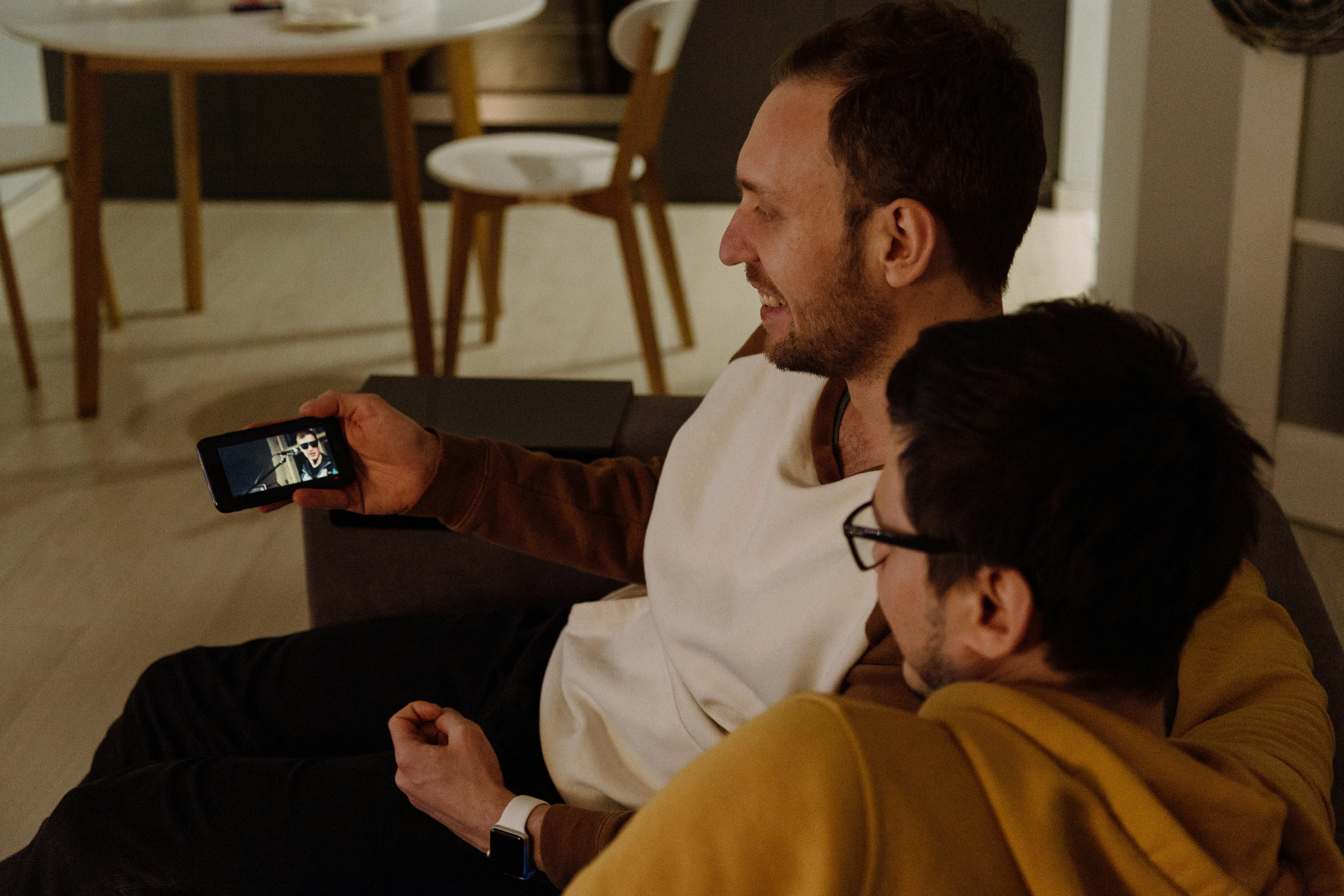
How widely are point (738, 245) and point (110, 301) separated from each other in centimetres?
254

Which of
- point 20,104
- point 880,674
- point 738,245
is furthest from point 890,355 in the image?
point 20,104

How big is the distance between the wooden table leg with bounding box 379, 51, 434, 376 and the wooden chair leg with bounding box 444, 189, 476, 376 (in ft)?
0.13

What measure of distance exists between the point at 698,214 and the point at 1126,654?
3.49 m

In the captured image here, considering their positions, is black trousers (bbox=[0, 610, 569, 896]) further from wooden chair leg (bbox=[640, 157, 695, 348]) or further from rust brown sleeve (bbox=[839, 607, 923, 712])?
wooden chair leg (bbox=[640, 157, 695, 348])

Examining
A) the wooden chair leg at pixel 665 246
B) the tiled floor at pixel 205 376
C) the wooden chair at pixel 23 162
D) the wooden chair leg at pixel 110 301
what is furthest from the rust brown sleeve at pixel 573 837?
the wooden chair leg at pixel 110 301

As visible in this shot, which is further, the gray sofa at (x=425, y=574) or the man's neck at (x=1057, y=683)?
the gray sofa at (x=425, y=574)

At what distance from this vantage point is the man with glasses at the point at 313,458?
115 cm

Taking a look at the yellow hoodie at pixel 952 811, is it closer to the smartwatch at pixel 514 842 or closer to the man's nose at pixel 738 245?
the smartwatch at pixel 514 842

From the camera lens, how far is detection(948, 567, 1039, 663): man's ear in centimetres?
67

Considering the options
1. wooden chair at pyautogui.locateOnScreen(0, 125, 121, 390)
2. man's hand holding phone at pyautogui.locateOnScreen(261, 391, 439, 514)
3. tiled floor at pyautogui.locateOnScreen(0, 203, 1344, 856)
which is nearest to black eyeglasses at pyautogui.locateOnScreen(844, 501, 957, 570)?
man's hand holding phone at pyautogui.locateOnScreen(261, 391, 439, 514)

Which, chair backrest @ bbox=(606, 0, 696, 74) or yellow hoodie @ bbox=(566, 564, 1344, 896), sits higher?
chair backrest @ bbox=(606, 0, 696, 74)

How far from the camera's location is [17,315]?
111 inches

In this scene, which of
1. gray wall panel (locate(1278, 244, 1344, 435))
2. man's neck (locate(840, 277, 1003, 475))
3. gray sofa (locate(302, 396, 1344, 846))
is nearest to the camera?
man's neck (locate(840, 277, 1003, 475))

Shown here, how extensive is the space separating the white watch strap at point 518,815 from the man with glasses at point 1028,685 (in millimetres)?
358
